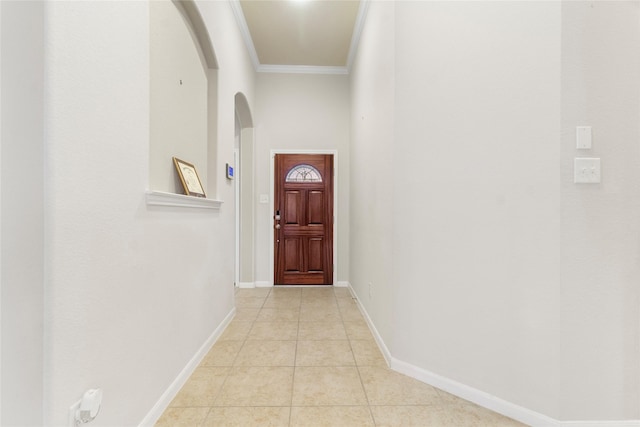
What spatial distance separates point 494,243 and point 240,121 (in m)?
3.57

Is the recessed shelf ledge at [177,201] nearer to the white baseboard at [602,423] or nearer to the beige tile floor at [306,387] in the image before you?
the beige tile floor at [306,387]

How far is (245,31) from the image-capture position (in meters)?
3.53

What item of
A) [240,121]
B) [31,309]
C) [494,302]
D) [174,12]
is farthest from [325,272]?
[31,309]

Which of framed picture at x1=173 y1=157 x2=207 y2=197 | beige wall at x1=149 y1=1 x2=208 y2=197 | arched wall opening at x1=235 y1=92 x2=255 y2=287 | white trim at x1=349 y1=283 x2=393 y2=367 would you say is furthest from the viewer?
arched wall opening at x1=235 y1=92 x2=255 y2=287

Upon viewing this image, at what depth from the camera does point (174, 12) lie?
2020 mm

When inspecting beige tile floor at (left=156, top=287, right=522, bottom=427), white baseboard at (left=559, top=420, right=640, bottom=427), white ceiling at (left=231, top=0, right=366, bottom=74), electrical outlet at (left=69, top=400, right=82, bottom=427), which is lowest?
beige tile floor at (left=156, top=287, right=522, bottom=427)

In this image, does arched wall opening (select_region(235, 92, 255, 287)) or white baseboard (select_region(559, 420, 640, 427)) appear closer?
white baseboard (select_region(559, 420, 640, 427))

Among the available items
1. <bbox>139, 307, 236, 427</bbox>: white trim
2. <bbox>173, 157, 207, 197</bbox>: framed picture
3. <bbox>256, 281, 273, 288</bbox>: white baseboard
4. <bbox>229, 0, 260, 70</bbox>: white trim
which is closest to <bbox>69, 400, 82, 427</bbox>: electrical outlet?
<bbox>139, 307, 236, 427</bbox>: white trim

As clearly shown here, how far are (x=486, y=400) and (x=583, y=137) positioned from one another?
55.5 inches

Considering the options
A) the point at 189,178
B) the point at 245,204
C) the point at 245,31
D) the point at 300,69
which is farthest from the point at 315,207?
the point at 189,178

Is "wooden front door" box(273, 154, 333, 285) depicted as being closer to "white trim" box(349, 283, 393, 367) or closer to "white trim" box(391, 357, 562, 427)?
"white trim" box(349, 283, 393, 367)

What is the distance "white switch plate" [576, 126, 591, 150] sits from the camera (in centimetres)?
146

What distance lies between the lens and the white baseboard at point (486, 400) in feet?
4.89

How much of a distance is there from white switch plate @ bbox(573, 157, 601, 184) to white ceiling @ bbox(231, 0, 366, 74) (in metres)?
2.55
